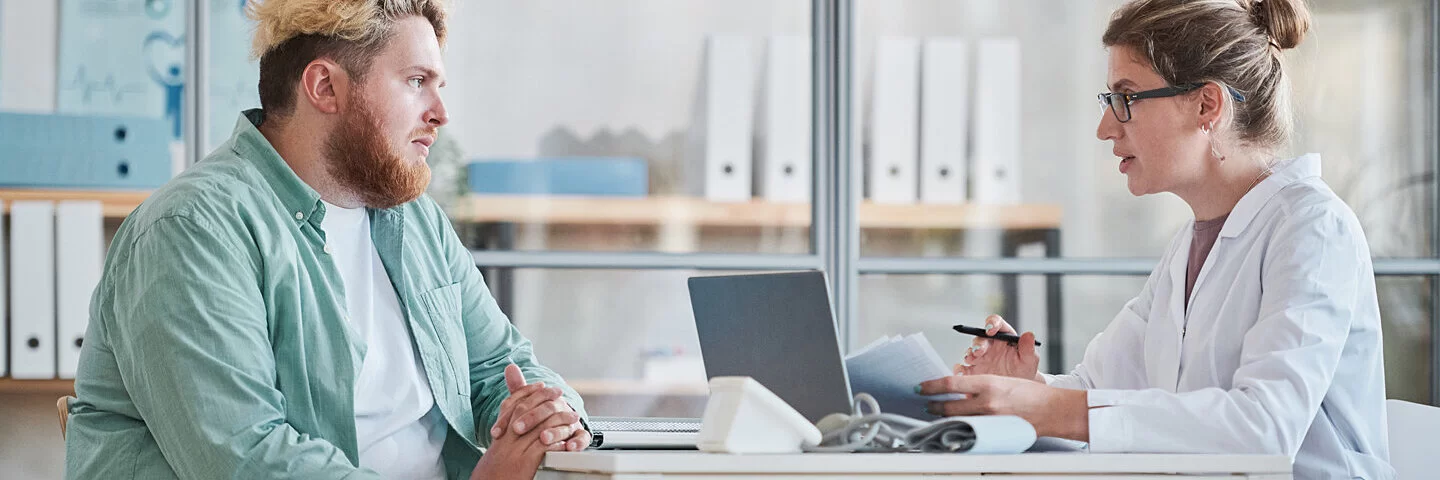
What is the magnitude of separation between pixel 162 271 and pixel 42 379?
160cm

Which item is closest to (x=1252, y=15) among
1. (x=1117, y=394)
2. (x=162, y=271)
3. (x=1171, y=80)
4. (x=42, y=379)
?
(x=1171, y=80)

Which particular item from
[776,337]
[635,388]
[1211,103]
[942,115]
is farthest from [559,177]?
[776,337]

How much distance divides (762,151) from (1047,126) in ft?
2.39

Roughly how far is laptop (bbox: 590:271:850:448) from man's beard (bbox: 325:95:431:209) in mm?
533

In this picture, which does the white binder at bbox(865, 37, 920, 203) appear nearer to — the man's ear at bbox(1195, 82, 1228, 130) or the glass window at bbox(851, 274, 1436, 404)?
the glass window at bbox(851, 274, 1436, 404)

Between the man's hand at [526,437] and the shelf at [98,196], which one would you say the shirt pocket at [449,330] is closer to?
the man's hand at [526,437]

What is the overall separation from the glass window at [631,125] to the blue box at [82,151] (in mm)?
624

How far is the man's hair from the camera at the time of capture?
1688 millimetres

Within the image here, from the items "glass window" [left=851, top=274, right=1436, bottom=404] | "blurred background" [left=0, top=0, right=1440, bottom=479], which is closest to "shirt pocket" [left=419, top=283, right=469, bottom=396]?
"blurred background" [left=0, top=0, right=1440, bottom=479]

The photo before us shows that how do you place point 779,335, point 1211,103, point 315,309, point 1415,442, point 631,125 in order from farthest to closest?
point 631,125 < point 1415,442 < point 1211,103 < point 315,309 < point 779,335

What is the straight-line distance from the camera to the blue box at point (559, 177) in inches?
119

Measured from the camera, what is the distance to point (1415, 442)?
1.74 m

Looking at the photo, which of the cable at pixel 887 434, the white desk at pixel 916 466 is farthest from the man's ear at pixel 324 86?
the cable at pixel 887 434

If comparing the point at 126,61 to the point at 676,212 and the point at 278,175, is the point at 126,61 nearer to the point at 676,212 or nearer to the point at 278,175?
the point at 676,212
